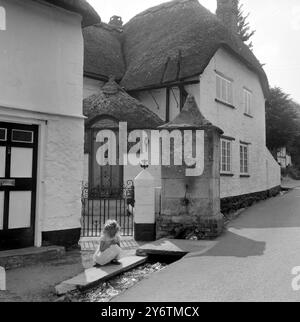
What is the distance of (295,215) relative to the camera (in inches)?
561

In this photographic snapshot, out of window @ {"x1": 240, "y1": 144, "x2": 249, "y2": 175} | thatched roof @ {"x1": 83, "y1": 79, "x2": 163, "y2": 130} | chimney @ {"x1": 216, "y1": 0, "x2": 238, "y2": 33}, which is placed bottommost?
window @ {"x1": 240, "y1": 144, "x2": 249, "y2": 175}

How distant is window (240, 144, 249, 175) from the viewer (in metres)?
19.5

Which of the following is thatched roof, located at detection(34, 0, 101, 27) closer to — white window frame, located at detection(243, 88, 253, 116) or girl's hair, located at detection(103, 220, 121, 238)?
girl's hair, located at detection(103, 220, 121, 238)

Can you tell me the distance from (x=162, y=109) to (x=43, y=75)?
8.26 metres

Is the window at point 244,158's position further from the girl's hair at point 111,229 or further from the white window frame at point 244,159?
the girl's hair at point 111,229

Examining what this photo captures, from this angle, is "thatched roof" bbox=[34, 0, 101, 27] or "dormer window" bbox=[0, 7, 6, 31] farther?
"thatched roof" bbox=[34, 0, 101, 27]

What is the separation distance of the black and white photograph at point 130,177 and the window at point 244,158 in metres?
1.21

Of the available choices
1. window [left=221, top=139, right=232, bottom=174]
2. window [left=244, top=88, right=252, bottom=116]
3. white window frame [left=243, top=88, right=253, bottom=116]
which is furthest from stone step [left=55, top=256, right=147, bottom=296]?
window [left=244, top=88, right=252, bottom=116]

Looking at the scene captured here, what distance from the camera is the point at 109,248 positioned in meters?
7.55

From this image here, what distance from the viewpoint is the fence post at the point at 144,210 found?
10422mm

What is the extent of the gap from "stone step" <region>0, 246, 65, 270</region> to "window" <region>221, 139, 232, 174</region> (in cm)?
965

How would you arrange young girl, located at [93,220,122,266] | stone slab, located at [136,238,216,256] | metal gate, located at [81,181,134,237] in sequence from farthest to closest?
metal gate, located at [81,181,134,237]
stone slab, located at [136,238,216,256]
young girl, located at [93,220,122,266]

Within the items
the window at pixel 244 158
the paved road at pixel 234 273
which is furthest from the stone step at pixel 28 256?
the window at pixel 244 158

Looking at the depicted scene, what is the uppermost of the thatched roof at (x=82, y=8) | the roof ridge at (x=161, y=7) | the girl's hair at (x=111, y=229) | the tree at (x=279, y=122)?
the roof ridge at (x=161, y=7)
